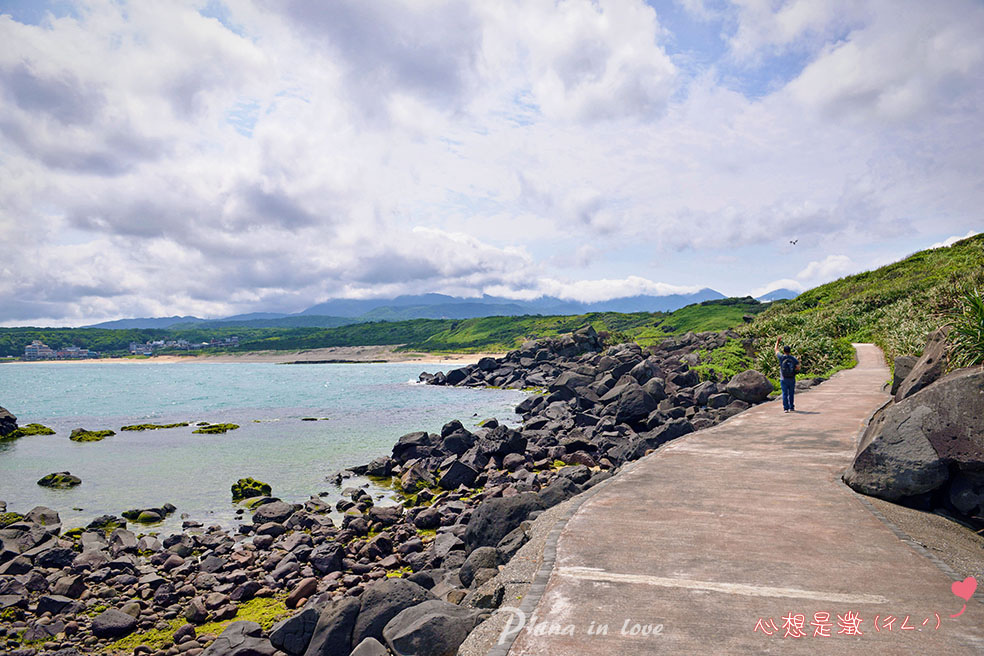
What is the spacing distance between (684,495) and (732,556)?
7.56 feet

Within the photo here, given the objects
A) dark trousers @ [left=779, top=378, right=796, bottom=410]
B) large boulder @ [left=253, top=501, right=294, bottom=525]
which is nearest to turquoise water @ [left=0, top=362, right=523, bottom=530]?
large boulder @ [left=253, top=501, right=294, bottom=525]

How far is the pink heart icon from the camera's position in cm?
510

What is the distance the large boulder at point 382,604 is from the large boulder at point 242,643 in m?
1.58

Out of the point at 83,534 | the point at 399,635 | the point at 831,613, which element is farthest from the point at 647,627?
the point at 83,534

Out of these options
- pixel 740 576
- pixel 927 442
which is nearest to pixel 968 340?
pixel 927 442

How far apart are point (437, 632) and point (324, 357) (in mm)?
155512

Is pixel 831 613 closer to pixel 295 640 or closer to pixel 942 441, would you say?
pixel 942 441

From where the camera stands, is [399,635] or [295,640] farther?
[295,640]

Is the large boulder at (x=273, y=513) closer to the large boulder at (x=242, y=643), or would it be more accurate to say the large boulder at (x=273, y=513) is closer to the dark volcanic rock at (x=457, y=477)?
the dark volcanic rock at (x=457, y=477)

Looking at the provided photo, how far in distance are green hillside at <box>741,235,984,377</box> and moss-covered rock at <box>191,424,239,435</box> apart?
31444 mm

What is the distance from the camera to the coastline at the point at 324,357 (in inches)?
5378

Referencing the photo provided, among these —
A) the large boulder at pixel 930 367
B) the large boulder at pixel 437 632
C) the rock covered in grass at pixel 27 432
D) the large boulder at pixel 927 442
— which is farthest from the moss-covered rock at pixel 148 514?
the rock covered in grass at pixel 27 432

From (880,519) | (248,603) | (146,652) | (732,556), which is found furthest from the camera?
(248,603)

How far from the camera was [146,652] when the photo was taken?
8828 millimetres
